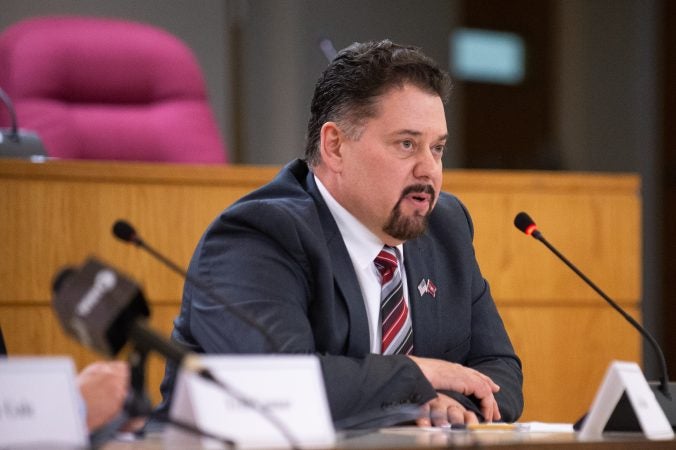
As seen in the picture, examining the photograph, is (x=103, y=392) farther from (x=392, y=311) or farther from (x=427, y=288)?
(x=427, y=288)

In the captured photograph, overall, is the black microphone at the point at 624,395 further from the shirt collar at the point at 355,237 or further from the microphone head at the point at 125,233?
the microphone head at the point at 125,233

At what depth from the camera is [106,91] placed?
4.45 metres

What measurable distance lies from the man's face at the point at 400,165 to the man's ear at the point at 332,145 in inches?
2.6

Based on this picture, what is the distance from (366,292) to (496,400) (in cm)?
36

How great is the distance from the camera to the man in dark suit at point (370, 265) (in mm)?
2309

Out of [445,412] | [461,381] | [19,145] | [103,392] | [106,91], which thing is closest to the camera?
[103,392]

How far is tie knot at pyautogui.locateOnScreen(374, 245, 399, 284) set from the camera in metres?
2.60

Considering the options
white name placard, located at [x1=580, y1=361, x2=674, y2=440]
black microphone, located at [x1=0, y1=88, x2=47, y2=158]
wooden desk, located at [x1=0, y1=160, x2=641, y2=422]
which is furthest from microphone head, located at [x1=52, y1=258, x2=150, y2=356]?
black microphone, located at [x1=0, y1=88, x2=47, y2=158]

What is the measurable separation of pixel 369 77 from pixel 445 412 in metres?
0.79

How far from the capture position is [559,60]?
681cm

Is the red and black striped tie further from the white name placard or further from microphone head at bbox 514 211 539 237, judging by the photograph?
the white name placard

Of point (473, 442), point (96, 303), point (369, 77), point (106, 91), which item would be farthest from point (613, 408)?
point (106, 91)

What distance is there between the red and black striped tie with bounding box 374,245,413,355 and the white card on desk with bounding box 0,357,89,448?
3.58ft

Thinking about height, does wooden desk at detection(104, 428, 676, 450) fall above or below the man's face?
below
